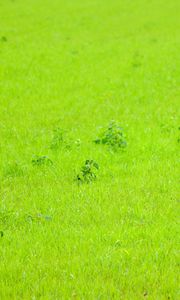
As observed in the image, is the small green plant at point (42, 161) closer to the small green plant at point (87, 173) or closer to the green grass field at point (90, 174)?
the green grass field at point (90, 174)

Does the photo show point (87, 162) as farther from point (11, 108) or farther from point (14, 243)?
point (11, 108)

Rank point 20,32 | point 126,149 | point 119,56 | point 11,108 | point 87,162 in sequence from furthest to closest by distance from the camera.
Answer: point 20,32 < point 119,56 < point 11,108 < point 126,149 < point 87,162

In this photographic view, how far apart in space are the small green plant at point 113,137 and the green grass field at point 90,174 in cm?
11

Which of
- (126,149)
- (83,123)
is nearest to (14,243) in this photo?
(126,149)

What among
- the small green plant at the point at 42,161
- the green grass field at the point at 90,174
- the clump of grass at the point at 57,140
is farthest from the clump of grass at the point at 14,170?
the clump of grass at the point at 57,140

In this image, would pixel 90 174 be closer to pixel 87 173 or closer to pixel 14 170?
pixel 87 173

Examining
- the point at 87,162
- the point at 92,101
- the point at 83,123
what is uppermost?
the point at 92,101

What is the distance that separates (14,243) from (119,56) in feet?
49.2

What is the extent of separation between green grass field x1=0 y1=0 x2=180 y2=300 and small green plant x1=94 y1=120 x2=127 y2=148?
11cm

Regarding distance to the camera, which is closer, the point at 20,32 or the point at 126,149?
the point at 126,149

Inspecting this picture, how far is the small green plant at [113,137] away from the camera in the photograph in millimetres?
11539

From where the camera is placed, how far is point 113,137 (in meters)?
11.7

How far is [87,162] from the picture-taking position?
10023mm

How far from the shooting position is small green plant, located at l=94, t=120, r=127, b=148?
37.9ft
